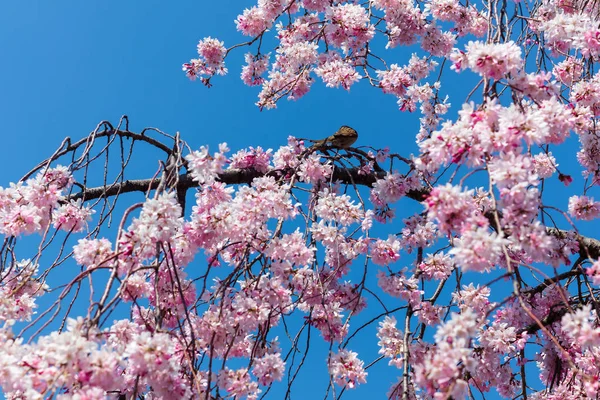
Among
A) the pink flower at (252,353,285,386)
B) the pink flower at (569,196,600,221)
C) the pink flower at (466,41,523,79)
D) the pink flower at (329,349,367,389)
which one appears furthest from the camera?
the pink flower at (569,196,600,221)

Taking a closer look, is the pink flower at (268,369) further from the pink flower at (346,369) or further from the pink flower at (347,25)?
the pink flower at (347,25)

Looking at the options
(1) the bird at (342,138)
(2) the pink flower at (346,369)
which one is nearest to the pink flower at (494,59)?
(2) the pink flower at (346,369)

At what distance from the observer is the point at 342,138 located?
3.88 meters

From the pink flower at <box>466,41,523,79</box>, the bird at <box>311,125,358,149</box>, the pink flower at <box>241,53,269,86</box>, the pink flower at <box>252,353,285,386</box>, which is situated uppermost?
the pink flower at <box>241,53,269,86</box>

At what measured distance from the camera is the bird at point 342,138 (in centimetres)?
385

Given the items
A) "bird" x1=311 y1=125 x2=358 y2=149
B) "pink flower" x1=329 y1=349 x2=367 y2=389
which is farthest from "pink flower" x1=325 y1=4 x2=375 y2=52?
"pink flower" x1=329 y1=349 x2=367 y2=389

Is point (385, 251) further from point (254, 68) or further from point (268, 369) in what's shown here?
point (254, 68)

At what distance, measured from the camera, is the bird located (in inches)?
151

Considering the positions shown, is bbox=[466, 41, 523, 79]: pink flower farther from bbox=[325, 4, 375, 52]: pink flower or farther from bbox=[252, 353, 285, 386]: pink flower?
bbox=[325, 4, 375, 52]: pink flower

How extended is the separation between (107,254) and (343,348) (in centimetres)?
114

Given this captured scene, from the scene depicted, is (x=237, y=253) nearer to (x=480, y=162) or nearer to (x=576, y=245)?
(x=480, y=162)

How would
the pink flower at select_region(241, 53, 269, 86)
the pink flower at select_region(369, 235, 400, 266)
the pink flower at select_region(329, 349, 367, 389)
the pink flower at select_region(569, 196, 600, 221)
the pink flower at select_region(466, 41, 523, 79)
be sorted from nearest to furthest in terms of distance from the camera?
the pink flower at select_region(466, 41, 523, 79) < the pink flower at select_region(329, 349, 367, 389) < the pink flower at select_region(369, 235, 400, 266) < the pink flower at select_region(569, 196, 600, 221) < the pink flower at select_region(241, 53, 269, 86)

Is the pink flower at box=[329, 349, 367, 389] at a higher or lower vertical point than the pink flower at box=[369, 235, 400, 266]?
lower

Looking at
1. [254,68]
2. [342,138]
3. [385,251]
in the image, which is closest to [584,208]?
[385,251]
